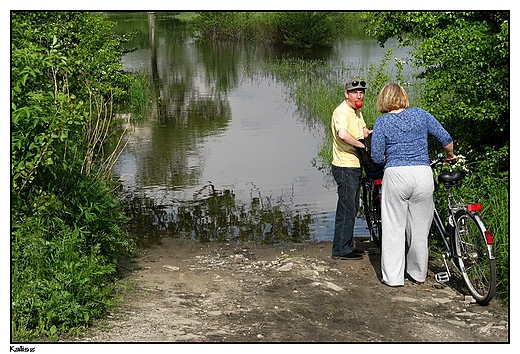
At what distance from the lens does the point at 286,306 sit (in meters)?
6.33

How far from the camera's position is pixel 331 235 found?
32.1 ft

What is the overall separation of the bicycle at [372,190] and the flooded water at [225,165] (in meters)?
1.03

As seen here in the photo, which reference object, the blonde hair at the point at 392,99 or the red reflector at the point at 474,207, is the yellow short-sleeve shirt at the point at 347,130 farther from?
the red reflector at the point at 474,207

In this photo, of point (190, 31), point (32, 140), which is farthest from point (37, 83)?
point (190, 31)

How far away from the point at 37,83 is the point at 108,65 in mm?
7764

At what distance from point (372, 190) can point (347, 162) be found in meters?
0.56

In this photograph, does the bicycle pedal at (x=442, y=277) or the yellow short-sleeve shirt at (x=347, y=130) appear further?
the yellow short-sleeve shirt at (x=347, y=130)

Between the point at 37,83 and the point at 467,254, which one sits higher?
the point at 37,83

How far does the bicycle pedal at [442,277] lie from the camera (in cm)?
696

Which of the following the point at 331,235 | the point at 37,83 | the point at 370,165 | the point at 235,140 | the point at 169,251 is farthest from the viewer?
the point at 235,140

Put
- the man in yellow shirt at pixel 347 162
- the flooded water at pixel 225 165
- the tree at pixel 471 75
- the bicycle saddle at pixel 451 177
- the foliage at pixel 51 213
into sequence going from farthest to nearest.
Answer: the flooded water at pixel 225 165 → the tree at pixel 471 75 → the man in yellow shirt at pixel 347 162 → the bicycle saddle at pixel 451 177 → the foliage at pixel 51 213

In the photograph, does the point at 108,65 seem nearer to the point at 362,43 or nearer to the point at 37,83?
the point at 37,83

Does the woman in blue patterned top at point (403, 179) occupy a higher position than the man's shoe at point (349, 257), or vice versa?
the woman in blue patterned top at point (403, 179)

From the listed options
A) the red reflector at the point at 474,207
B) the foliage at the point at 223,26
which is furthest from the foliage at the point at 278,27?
the red reflector at the point at 474,207
